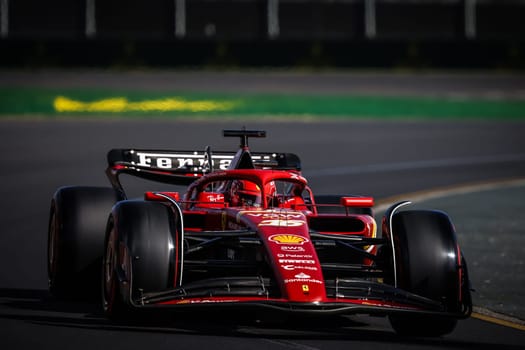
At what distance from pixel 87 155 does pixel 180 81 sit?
16.3 metres

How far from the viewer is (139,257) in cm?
869

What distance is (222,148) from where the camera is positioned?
84.8 ft

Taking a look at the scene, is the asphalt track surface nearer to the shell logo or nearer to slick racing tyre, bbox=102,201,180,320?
slick racing tyre, bbox=102,201,180,320

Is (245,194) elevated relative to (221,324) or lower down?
elevated

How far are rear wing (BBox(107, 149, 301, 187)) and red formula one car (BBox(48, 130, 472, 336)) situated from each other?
169 cm

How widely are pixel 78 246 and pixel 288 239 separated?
2020 millimetres

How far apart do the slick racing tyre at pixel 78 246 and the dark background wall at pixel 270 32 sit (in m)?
31.8

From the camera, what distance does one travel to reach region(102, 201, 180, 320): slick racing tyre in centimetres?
866

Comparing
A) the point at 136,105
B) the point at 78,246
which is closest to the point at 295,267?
the point at 78,246

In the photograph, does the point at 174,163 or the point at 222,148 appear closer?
the point at 174,163

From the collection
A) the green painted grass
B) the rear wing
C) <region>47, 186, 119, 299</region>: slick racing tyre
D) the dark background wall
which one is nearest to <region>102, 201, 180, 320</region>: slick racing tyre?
<region>47, 186, 119, 299</region>: slick racing tyre

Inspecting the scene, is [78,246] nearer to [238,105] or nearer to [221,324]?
[221,324]

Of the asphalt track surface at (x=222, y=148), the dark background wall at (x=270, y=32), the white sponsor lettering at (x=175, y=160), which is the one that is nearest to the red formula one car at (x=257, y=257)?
the asphalt track surface at (x=222, y=148)

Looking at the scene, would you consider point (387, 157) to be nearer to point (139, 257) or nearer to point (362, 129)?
point (362, 129)
